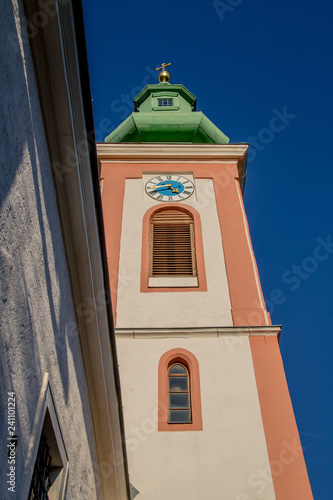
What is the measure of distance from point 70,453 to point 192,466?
4.79 meters

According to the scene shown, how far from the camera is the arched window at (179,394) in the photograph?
426 inches

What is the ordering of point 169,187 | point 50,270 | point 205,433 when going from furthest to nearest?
1. point 169,187
2. point 205,433
3. point 50,270

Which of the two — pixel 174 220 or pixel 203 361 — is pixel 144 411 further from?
pixel 174 220

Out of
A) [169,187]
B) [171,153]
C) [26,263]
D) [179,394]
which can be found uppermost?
[171,153]

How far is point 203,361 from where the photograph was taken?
11570 mm

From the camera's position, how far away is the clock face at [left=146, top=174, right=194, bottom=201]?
16.6m

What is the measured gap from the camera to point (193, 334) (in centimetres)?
1203

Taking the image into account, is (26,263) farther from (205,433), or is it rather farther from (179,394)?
(179,394)

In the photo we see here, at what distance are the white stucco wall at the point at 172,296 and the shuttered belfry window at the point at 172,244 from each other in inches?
12.6

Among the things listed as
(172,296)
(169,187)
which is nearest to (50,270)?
(172,296)

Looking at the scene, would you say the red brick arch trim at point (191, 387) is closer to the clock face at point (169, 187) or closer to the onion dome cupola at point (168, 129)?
the clock face at point (169, 187)

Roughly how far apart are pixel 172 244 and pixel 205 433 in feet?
18.4

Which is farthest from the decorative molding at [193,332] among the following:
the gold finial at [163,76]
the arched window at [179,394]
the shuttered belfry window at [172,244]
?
the gold finial at [163,76]

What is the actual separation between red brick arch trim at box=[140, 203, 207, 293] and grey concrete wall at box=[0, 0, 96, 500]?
25.7ft
